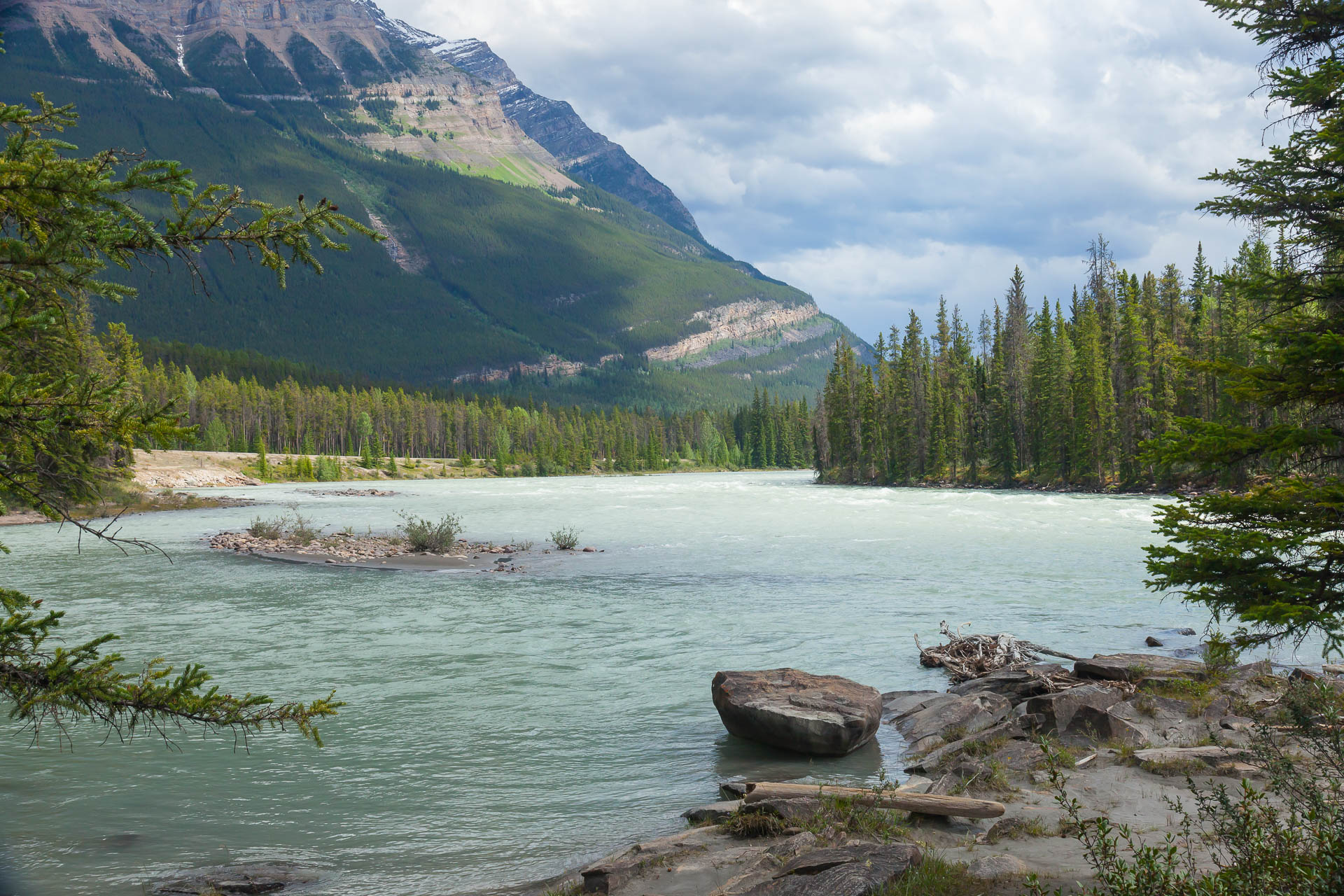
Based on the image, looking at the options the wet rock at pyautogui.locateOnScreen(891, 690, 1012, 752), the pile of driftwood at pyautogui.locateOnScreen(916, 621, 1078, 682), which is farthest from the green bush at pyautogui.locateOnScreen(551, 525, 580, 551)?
the wet rock at pyautogui.locateOnScreen(891, 690, 1012, 752)

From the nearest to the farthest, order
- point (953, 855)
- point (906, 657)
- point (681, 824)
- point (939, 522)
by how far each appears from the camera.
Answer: point (953, 855) → point (681, 824) → point (906, 657) → point (939, 522)

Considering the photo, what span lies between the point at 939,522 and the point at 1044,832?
39.8m

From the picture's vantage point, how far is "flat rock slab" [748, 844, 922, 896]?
5.85m

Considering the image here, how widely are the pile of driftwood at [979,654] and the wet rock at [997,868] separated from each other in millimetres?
8286

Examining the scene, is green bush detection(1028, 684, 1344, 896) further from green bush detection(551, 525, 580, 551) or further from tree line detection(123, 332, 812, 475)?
tree line detection(123, 332, 812, 475)

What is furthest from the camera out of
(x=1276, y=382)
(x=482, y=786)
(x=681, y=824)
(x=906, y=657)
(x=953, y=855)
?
(x=906, y=657)

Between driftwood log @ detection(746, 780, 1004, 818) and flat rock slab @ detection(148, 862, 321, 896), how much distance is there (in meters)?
4.65

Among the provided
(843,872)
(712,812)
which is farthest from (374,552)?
(843,872)

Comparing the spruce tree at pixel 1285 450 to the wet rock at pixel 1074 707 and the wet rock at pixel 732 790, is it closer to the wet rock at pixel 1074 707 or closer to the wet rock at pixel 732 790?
the wet rock at pixel 1074 707

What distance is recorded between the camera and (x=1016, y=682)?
1326 centimetres

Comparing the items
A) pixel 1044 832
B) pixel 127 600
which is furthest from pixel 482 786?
pixel 127 600

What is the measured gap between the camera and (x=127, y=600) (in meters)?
23.1

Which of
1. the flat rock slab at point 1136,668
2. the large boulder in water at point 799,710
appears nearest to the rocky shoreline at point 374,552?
the large boulder in water at point 799,710

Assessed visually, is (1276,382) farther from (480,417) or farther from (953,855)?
(480,417)
